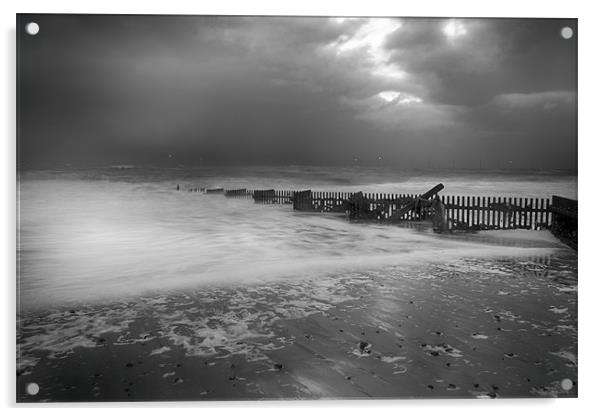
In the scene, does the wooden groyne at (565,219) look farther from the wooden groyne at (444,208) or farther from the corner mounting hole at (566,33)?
the corner mounting hole at (566,33)

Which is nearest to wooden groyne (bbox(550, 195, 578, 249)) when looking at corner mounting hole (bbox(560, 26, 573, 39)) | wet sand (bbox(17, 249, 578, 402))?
wet sand (bbox(17, 249, 578, 402))

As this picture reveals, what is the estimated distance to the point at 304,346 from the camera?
110 inches

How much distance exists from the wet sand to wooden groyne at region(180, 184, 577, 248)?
160 cm

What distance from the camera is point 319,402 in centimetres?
283

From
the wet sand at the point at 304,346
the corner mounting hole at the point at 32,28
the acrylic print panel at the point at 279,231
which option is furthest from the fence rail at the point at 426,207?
the corner mounting hole at the point at 32,28

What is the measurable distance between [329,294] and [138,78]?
107 inches

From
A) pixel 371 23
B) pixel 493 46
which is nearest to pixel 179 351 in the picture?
pixel 371 23

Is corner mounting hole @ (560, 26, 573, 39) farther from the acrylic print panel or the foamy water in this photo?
the foamy water

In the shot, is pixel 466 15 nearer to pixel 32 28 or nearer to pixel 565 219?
pixel 565 219

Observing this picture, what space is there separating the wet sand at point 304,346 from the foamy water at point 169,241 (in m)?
0.40

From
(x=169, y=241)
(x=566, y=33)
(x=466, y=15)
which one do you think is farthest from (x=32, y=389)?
(x=566, y=33)

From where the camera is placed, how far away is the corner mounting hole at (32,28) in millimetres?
3477

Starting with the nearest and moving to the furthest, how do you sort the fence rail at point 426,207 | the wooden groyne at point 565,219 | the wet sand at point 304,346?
the wet sand at point 304,346 → the wooden groyne at point 565,219 → the fence rail at point 426,207
